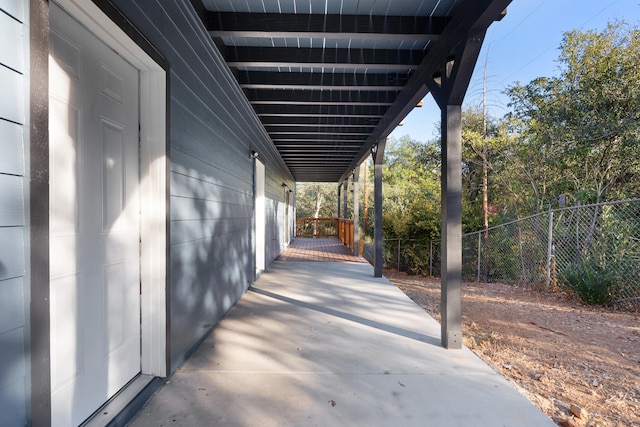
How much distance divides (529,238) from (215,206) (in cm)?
619

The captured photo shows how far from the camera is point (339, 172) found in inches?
473

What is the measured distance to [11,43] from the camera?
98 cm

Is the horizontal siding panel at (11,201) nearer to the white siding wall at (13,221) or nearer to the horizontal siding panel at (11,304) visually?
the white siding wall at (13,221)

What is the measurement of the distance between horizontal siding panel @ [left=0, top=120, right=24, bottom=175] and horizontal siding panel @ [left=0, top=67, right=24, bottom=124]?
0.08 ft

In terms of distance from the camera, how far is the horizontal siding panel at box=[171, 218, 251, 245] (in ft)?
7.48

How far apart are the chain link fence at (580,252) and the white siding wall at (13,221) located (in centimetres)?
596

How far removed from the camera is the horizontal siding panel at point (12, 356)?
0.97m

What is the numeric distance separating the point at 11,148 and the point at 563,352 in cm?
403

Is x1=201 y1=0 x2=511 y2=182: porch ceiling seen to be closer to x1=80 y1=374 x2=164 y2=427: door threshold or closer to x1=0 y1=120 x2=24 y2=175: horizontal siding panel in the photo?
x1=0 y1=120 x2=24 y2=175: horizontal siding panel

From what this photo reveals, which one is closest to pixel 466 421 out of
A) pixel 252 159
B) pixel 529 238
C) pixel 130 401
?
pixel 130 401

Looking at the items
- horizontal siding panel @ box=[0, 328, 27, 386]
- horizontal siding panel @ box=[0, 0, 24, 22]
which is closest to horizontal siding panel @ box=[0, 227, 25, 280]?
horizontal siding panel @ box=[0, 328, 27, 386]

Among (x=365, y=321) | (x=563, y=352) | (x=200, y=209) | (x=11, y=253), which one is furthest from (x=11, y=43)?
(x=563, y=352)

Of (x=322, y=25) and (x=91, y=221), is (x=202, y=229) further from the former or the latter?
(x=322, y=25)

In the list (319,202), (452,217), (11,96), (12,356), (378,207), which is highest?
(319,202)
